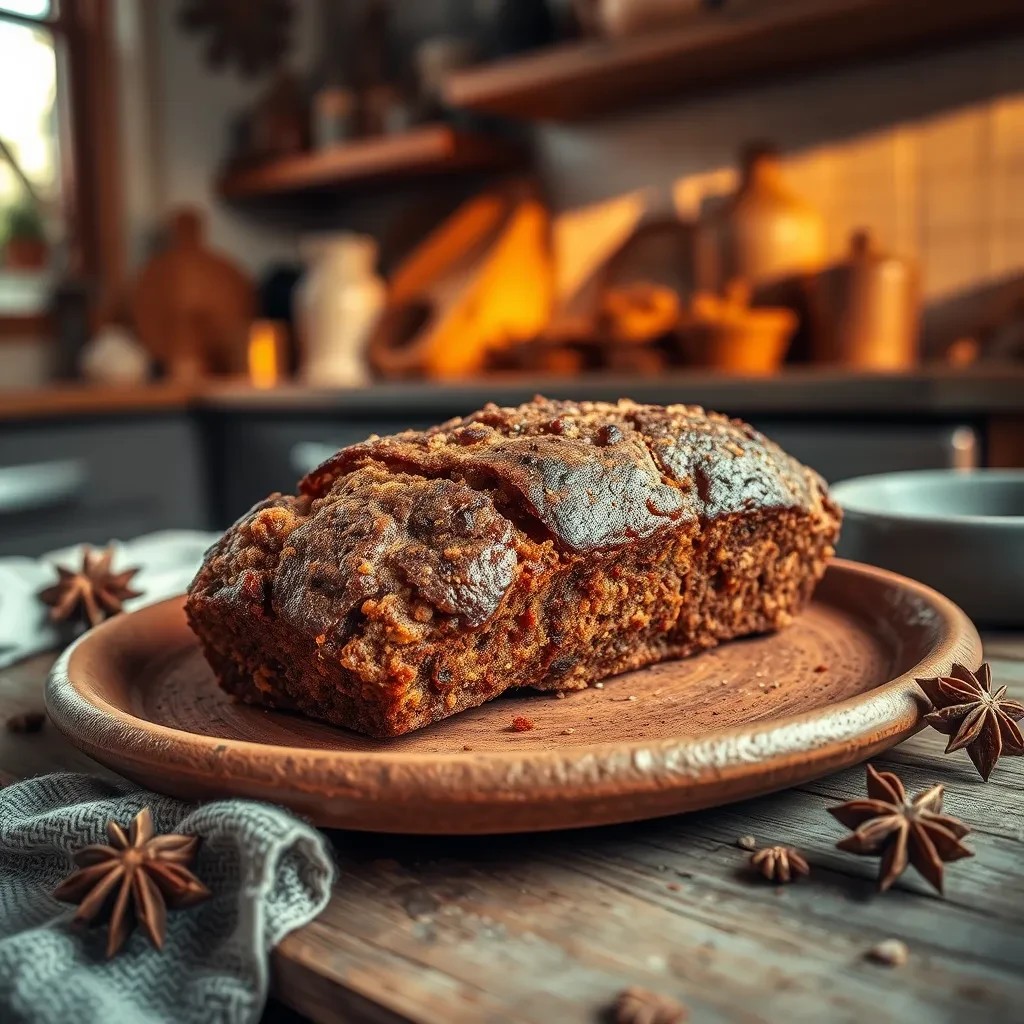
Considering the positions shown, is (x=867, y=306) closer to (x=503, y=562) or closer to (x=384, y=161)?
(x=384, y=161)

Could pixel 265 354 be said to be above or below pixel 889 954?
above

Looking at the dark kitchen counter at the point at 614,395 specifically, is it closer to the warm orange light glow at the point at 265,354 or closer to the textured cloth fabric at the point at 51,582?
the warm orange light glow at the point at 265,354

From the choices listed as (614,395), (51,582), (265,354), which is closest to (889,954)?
(51,582)

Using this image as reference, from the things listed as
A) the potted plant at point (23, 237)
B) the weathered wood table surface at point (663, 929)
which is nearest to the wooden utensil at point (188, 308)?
the potted plant at point (23, 237)

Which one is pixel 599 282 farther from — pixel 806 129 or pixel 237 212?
pixel 237 212

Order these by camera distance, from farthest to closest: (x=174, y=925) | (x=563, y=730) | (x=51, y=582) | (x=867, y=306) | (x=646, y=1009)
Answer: (x=867, y=306)
(x=51, y=582)
(x=563, y=730)
(x=174, y=925)
(x=646, y=1009)

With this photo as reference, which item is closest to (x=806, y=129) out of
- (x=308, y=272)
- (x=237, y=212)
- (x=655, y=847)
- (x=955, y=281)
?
(x=955, y=281)
